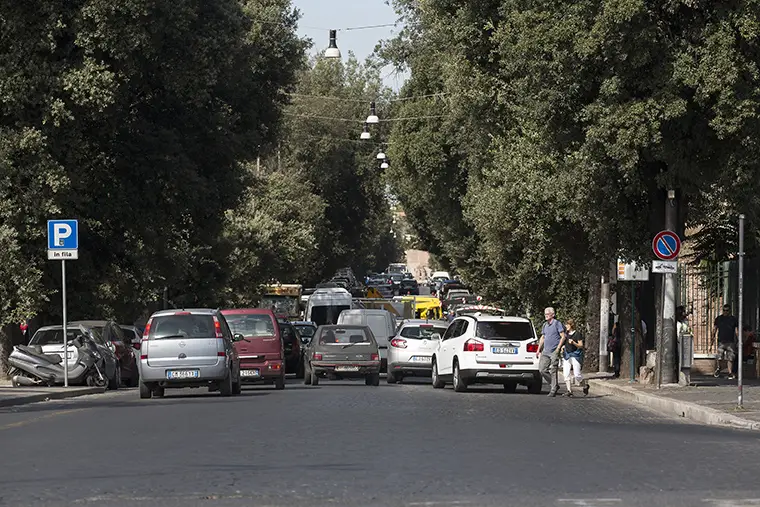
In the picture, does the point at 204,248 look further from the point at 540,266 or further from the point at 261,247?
the point at 540,266

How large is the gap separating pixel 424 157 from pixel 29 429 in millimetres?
43422

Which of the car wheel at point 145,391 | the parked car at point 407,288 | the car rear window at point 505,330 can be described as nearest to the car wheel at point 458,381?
the car rear window at point 505,330

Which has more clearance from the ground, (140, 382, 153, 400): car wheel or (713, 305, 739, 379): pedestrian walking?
(713, 305, 739, 379): pedestrian walking

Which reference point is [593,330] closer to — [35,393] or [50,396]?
[50,396]

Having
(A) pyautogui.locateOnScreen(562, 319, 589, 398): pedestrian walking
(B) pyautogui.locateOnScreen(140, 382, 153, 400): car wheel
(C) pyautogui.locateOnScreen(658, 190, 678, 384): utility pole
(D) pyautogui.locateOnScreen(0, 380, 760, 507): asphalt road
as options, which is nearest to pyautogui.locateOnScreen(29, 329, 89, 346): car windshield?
(B) pyautogui.locateOnScreen(140, 382, 153, 400): car wheel

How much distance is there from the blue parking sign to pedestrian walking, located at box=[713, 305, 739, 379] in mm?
15251

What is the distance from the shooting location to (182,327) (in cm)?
2967

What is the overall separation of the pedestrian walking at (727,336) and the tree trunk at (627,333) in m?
1.84

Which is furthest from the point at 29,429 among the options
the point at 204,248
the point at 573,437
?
the point at 204,248

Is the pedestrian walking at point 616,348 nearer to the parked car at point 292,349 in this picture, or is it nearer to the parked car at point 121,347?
the parked car at point 292,349

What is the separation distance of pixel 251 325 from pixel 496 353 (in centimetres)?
A: 624

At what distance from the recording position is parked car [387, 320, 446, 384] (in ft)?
127

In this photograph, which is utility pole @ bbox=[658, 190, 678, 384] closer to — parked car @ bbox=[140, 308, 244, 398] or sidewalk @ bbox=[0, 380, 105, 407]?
parked car @ bbox=[140, 308, 244, 398]

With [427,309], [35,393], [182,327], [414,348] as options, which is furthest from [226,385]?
[427,309]
